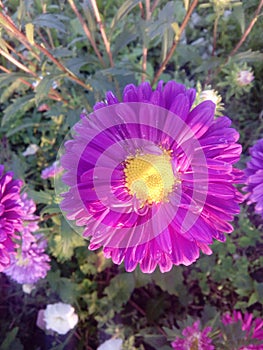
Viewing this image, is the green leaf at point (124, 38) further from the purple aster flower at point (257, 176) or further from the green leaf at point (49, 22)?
the purple aster flower at point (257, 176)

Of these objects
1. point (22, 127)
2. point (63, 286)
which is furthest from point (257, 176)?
point (22, 127)

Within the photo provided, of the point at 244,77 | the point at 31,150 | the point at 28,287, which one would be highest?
the point at 244,77

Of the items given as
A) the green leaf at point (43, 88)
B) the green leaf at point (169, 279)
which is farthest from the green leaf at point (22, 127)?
the green leaf at point (169, 279)

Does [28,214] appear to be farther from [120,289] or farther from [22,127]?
[22,127]

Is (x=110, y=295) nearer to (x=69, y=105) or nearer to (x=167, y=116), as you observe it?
(x=69, y=105)

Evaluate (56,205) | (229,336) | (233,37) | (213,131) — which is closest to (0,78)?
(56,205)

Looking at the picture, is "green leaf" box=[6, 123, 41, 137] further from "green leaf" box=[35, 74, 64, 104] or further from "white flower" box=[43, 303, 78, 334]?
"white flower" box=[43, 303, 78, 334]
